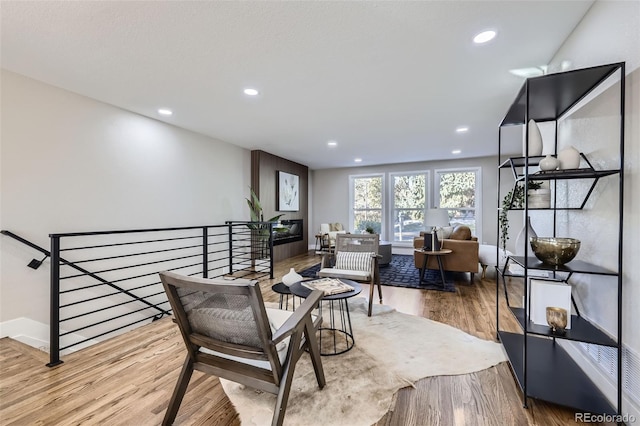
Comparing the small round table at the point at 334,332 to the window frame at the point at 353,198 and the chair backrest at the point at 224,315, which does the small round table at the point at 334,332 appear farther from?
the window frame at the point at 353,198

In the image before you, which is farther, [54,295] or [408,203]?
[408,203]

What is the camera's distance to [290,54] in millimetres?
2244

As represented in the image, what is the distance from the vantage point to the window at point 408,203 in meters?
7.29

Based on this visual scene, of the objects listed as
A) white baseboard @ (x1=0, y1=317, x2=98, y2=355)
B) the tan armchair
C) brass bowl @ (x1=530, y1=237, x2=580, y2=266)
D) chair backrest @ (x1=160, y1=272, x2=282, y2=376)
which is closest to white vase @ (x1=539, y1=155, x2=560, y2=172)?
brass bowl @ (x1=530, y1=237, x2=580, y2=266)

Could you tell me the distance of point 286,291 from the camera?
7.85ft

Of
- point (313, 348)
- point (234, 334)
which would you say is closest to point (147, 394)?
point (234, 334)

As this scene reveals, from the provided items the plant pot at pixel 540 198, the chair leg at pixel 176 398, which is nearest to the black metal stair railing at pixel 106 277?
the chair leg at pixel 176 398

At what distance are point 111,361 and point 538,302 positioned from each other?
306cm

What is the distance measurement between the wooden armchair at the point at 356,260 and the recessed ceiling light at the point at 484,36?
2146 millimetres

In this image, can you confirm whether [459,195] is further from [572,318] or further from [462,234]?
[572,318]

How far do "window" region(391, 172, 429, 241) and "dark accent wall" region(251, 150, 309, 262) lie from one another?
247 centimetres

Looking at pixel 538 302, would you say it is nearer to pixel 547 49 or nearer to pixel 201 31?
pixel 547 49

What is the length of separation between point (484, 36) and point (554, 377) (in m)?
2.37

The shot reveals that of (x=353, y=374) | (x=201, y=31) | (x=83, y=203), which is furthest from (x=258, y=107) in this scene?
(x=353, y=374)
